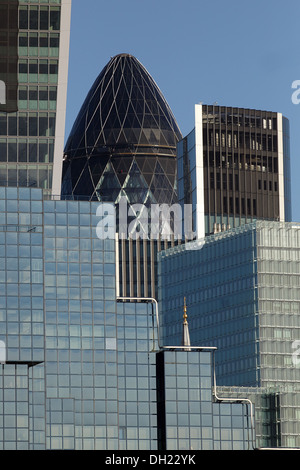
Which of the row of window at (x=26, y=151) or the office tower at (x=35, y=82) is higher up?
the office tower at (x=35, y=82)

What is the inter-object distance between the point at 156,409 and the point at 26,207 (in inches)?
1262

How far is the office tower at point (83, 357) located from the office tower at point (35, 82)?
51.2ft

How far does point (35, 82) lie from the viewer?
620 ft

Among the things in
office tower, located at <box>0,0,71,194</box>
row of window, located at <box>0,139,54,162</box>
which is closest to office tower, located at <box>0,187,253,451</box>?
row of window, located at <box>0,139,54,162</box>

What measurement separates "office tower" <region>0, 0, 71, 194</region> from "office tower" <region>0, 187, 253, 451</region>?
15.6m

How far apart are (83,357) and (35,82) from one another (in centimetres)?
4390

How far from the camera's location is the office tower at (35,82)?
186 meters

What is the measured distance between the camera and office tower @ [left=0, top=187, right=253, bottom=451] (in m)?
164

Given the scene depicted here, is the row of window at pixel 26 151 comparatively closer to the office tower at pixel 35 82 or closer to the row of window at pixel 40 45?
the office tower at pixel 35 82

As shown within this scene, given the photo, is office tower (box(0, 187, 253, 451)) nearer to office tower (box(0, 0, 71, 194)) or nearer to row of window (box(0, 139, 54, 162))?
row of window (box(0, 139, 54, 162))

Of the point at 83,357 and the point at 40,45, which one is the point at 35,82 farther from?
the point at 83,357

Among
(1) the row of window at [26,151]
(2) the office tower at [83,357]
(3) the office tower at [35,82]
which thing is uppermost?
(3) the office tower at [35,82]

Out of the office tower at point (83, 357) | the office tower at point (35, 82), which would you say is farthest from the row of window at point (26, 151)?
the office tower at point (83, 357)

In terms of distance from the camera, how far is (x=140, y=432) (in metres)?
168
